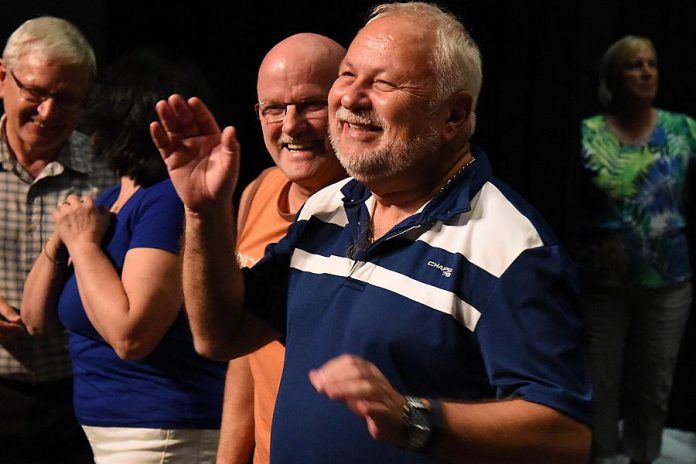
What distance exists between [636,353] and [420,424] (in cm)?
276

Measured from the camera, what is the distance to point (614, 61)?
3.89 m

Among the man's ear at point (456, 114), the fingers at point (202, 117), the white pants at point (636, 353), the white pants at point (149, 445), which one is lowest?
the white pants at point (636, 353)

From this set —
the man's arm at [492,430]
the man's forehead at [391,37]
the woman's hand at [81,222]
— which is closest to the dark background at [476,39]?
the woman's hand at [81,222]

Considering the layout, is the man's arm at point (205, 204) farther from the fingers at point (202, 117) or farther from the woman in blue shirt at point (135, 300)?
the woman in blue shirt at point (135, 300)

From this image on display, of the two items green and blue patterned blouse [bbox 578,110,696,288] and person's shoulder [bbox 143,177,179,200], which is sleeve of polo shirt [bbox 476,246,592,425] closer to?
person's shoulder [bbox 143,177,179,200]

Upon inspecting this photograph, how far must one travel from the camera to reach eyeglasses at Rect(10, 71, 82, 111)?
254cm

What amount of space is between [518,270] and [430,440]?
0.27 m

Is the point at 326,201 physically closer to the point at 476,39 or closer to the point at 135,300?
the point at 135,300

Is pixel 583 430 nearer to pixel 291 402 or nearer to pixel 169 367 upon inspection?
pixel 291 402

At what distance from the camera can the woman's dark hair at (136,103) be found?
7.16ft

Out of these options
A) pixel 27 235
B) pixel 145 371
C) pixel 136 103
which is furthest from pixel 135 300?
pixel 27 235

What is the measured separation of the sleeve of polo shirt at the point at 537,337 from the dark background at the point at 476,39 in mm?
1957

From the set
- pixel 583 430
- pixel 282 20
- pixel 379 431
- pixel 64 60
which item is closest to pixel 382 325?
pixel 379 431

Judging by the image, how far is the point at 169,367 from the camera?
2148 mm
